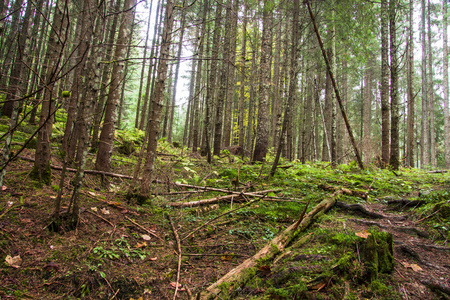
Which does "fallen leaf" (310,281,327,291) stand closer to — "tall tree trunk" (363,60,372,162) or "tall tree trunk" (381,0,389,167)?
"tall tree trunk" (381,0,389,167)

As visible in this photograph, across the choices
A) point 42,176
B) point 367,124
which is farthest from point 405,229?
point 367,124

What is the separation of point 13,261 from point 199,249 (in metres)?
2.24

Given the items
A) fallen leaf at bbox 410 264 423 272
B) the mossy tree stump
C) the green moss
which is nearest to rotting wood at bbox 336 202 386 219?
fallen leaf at bbox 410 264 423 272

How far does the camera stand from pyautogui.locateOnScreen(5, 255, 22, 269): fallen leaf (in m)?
2.44

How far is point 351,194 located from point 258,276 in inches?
163

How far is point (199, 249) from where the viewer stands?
366 cm

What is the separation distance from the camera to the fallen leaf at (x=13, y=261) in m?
2.44

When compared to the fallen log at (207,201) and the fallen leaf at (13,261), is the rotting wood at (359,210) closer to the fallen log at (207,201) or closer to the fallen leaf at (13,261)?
the fallen log at (207,201)

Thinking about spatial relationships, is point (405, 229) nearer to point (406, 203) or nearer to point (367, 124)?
point (406, 203)

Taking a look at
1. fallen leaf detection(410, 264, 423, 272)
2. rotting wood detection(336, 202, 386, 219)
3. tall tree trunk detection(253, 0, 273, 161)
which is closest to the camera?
fallen leaf detection(410, 264, 423, 272)

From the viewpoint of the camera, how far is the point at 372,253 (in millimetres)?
2535

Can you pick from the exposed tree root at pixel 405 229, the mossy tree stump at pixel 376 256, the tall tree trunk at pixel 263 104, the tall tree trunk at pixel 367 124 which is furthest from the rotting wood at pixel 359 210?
the tall tree trunk at pixel 367 124

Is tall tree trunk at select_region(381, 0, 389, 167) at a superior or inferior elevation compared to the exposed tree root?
superior

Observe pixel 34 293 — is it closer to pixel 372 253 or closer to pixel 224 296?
pixel 224 296
